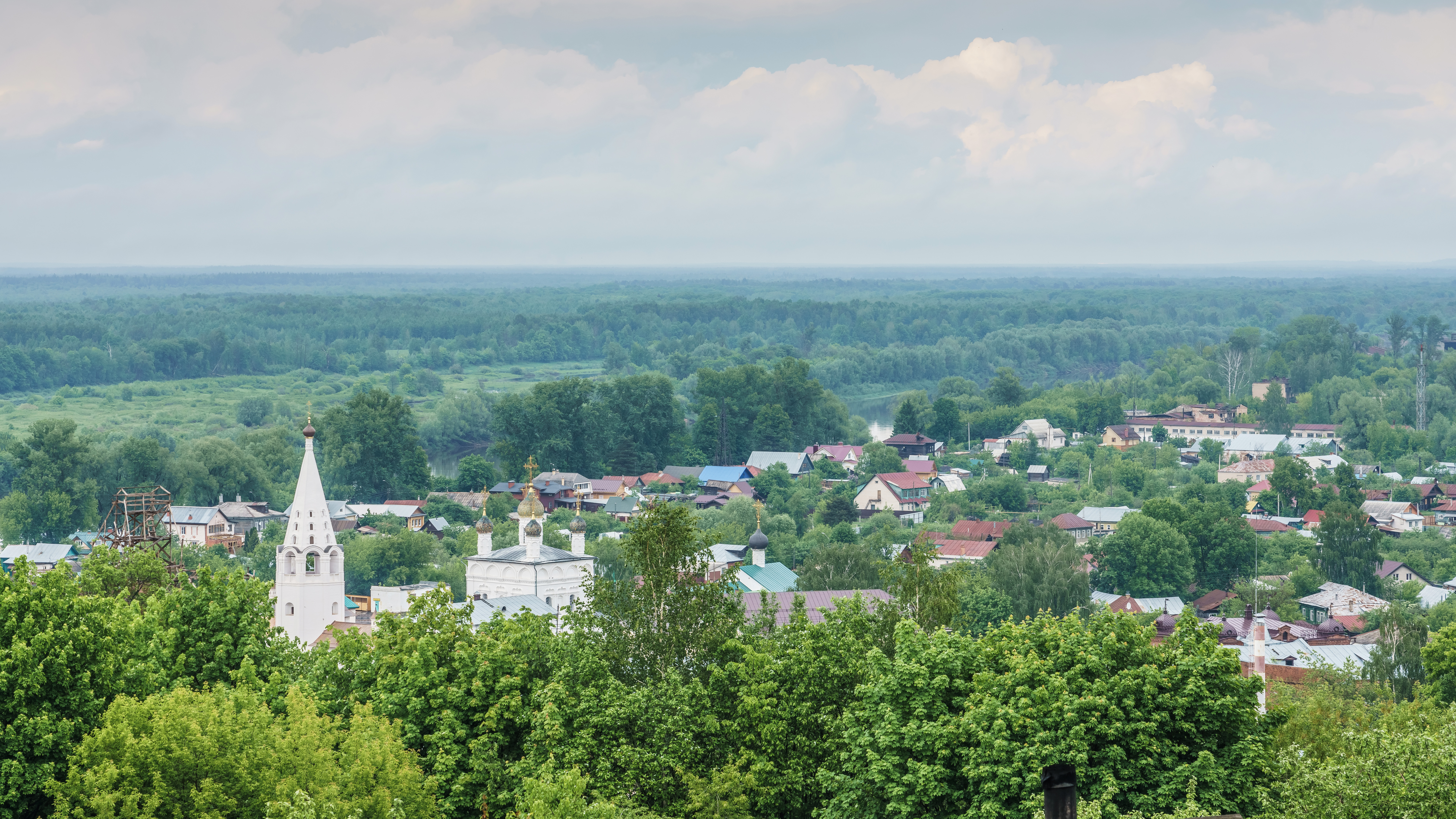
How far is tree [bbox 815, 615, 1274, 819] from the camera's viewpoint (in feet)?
65.8

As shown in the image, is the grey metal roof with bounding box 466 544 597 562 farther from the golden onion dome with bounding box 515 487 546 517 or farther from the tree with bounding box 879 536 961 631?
the tree with bounding box 879 536 961 631

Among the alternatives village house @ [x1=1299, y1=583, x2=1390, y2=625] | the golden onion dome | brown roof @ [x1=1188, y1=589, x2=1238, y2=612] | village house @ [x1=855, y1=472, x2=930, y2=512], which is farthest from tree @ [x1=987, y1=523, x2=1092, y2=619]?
village house @ [x1=855, y1=472, x2=930, y2=512]

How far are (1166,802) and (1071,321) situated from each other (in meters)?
178

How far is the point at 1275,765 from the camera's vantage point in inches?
807

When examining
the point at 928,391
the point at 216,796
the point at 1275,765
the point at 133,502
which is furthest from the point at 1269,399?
the point at 216,796

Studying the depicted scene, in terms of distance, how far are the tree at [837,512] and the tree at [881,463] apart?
29.3 ft

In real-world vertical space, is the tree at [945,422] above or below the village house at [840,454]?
above

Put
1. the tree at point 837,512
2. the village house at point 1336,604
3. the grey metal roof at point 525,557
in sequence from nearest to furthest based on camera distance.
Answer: the grey metal roof at point 525,557, the village house at point 1336,604, the tree at point 837,512

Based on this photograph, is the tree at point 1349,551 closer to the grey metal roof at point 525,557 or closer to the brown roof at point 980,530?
the brown roof at point 980,530

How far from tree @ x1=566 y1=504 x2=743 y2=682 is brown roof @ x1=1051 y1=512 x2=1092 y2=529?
45.7 m

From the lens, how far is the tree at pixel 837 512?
239ft

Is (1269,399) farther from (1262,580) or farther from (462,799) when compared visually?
(462,799)

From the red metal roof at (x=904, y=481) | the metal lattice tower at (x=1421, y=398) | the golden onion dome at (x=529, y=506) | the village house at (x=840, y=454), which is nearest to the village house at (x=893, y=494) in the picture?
the red metal roof at (x=904, y=481)

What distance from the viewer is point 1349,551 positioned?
57.0 metres
